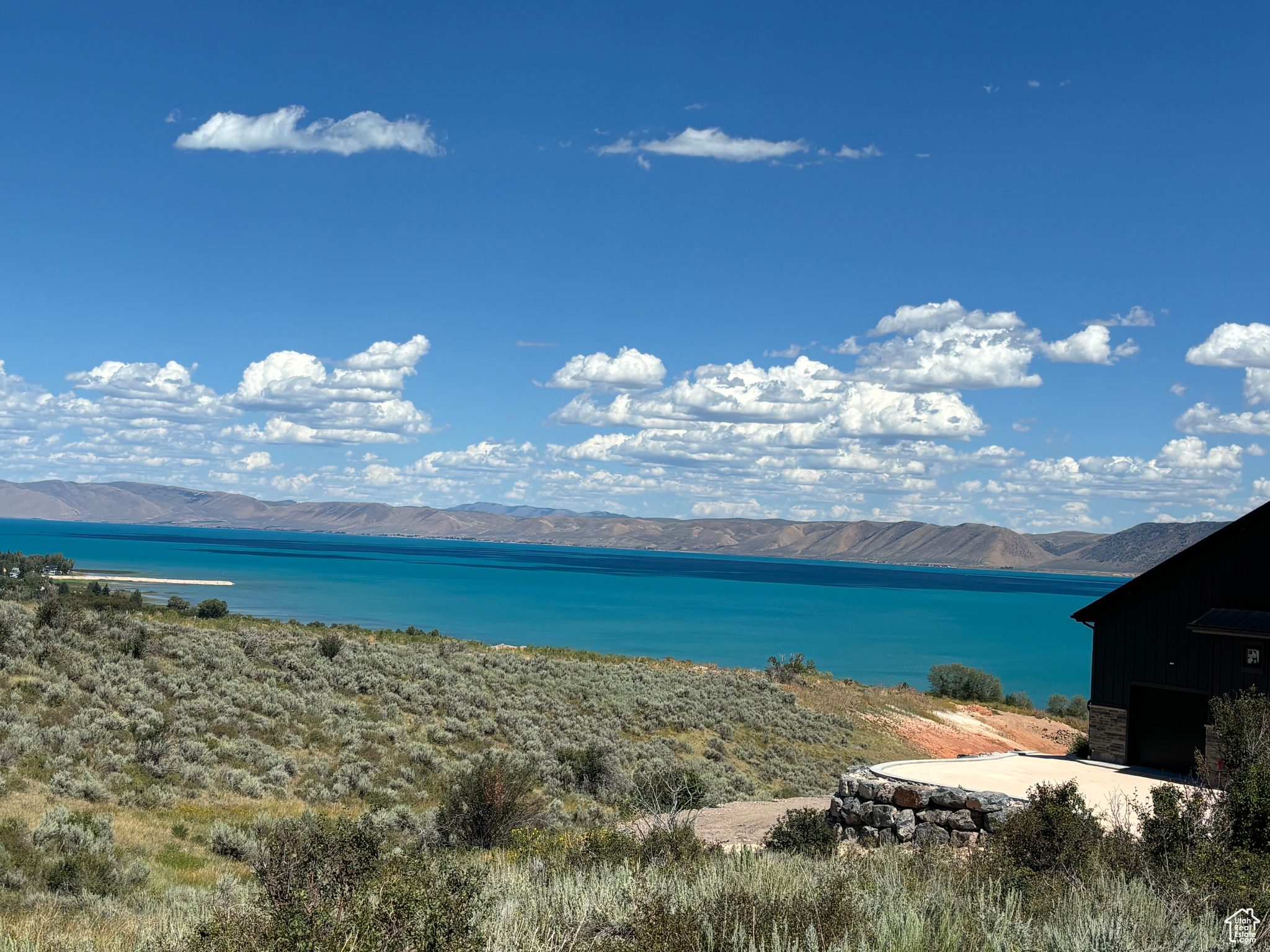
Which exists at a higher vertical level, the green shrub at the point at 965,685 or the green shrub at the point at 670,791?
the green shrub at the point at 670,791

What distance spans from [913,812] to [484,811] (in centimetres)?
627

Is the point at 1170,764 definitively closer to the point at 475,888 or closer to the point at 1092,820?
the point at 1092,820

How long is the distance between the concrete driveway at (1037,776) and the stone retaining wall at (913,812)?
1.41 ft

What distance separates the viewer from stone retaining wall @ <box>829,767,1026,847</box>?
10750 millimetres

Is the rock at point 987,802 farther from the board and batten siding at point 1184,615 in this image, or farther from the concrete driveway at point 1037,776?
the board and batten siding at point 1184,615

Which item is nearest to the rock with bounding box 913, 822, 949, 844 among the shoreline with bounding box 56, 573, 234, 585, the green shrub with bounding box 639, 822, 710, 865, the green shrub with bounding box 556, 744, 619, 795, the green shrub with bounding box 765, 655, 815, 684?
the green shrub with bounding box 639, 822, 710, 865

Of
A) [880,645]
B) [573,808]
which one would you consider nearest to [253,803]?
[573,808]

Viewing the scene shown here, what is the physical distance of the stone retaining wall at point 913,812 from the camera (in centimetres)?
1075

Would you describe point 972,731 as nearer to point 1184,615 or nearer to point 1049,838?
point 1184,615

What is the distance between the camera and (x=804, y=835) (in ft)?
36.9

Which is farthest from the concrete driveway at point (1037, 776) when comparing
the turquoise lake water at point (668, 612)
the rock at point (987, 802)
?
the turquoise lake water at point (668, 612)

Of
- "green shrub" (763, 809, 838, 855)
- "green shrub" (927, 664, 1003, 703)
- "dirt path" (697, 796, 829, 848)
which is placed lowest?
"green shrub" (927, 664, 1003, 703)

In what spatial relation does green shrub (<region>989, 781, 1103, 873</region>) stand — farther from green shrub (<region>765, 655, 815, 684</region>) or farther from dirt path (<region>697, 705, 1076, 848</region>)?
green shrub (<region>765, 655, 815, 684</region>)

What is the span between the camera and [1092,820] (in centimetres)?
856
